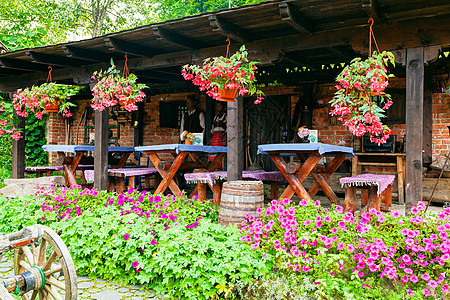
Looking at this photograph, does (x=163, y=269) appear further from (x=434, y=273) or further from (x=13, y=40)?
(x=13, y=40)

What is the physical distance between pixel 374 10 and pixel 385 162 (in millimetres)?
3790

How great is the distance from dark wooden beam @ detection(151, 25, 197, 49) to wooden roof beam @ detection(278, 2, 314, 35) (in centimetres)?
151

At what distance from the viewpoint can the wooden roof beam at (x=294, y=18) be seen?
3.52 meters

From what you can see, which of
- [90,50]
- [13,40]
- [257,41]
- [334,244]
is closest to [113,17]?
[13,40]

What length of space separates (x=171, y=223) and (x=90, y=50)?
3203 mm

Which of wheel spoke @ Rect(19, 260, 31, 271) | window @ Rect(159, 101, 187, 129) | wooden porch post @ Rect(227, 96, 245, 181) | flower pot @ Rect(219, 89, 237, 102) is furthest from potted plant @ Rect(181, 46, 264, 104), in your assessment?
window @ Rect(159, 101, 187, 129)

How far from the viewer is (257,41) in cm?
453

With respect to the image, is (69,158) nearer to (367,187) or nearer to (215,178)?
(215,178)

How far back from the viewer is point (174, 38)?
465cm

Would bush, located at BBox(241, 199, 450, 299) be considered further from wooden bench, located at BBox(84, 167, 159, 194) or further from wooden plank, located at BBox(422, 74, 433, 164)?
wooden plank, located at BBox(422, 74, 433, 164)

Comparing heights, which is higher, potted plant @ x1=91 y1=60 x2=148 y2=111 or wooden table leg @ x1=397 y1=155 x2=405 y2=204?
potted plant @ x1=91 y1=60 x2=148 y2=111

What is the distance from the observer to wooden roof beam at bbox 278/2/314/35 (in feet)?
11.5

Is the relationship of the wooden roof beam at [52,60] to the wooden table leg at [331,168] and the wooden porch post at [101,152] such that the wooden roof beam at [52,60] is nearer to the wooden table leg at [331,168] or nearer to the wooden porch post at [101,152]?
the wooden porch post at [101,152]

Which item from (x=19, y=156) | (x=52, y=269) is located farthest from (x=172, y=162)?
(x=19, y=156)
